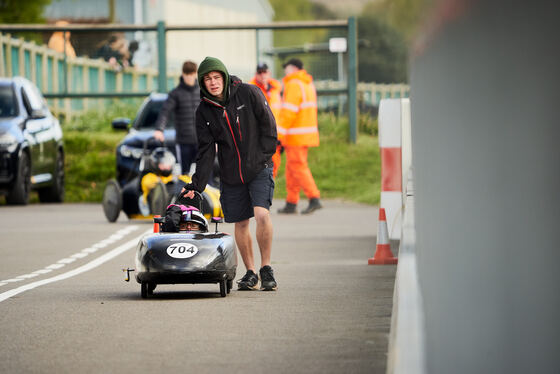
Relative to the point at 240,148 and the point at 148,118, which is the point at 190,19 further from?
the point at 240,148

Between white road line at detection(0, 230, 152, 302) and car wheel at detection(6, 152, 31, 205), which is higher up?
car wheel at detection(6, 152, 31, 205)

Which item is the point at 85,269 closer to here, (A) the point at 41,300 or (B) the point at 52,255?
(B) the point at 52,255

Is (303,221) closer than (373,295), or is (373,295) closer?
(373,295)

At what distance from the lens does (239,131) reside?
945 centimetres

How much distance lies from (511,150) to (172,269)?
606 cm

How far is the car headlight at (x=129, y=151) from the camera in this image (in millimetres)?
19659

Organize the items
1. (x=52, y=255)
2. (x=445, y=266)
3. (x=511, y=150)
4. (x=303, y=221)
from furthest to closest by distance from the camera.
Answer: (x=303, y=221) < (x=52, y=255) < (x=445, y=266) < (x=511, y=150)

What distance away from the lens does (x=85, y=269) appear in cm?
1168

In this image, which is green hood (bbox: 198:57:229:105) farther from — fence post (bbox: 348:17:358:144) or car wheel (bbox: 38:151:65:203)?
fence post (bbox: 348:17:358:144)

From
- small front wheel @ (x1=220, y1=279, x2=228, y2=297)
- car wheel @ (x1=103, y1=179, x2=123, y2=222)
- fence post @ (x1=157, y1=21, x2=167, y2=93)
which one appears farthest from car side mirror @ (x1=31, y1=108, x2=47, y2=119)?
small front wheel @ (x1=220, y1=279, x2=228, y2=297)

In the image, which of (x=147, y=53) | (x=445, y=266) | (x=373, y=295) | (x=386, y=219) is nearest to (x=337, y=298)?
(x=373, y=295)

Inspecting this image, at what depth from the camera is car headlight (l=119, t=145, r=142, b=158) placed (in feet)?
64.5

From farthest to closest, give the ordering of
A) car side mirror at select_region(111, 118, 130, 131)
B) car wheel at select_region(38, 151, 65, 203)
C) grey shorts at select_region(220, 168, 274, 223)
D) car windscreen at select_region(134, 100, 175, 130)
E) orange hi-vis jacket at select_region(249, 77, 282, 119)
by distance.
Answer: car wheel at select_region(38, 151, 65, 203) → car windscreen at select_region(134, 100, 175, 130) → car side mirror at select_region(111, 118, 130, 131) → orange hi-vis jacket at select_region(249, 77, 282, 119) → grey shorts at select_region(220, 168, 274, 223)

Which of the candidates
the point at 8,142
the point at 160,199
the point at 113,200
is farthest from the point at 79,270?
the point at 8,142
